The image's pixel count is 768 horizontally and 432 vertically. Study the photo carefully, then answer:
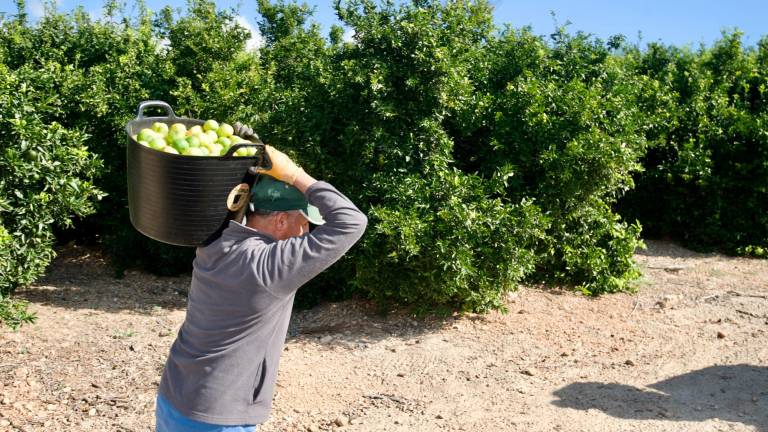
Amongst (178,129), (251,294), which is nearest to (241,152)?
(178,129)

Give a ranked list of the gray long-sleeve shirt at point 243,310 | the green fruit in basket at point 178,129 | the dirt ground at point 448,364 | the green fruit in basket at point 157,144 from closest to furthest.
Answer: the gray long-sleeve shirt at point 243,310 → the green fruit in basket at point 157,144 → the green fruit in basket at point 178,129 → the dirt ground at point 448,364

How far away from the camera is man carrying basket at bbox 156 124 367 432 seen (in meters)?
2.45

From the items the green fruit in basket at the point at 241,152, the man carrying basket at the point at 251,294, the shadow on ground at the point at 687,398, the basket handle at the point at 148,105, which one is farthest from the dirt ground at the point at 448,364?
the green fruit in basket at the point at 241,152

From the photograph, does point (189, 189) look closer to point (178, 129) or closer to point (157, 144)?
point (157, 144)

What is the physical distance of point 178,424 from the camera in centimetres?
264

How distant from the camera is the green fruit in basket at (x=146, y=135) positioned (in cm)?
273

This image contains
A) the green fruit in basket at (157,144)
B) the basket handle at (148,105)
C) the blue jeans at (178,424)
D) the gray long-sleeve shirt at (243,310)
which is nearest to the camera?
the gray long-sleeve shirt at (243,310)

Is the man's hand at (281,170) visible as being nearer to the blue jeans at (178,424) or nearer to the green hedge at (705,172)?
the blue jeans at (178,424)

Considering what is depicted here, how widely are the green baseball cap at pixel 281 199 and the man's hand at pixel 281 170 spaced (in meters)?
0.07

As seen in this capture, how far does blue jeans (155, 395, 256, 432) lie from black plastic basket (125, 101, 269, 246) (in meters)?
0.59

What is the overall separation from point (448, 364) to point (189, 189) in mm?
3430

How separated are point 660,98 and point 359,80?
4737 mm

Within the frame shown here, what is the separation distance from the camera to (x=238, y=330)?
2.55 metres

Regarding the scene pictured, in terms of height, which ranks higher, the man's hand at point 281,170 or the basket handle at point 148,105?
the basket handle at point 148,105
